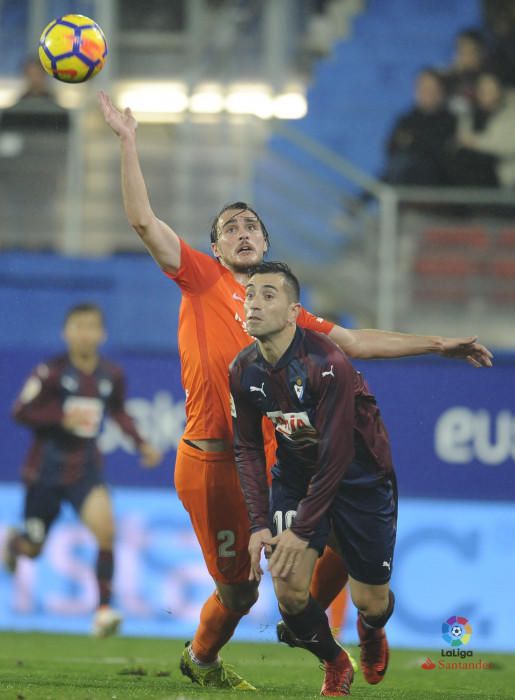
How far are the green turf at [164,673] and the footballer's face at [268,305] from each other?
159 cm

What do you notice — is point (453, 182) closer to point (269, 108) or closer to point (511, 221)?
point (511, 221)

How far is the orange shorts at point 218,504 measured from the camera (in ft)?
21.5

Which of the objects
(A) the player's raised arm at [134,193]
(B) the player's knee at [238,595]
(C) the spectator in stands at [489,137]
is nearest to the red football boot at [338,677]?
(B) the player's knee at [238,595]

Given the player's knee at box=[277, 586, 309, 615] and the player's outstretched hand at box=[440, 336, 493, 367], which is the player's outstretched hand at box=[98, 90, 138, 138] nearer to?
the player's outstretched hand at box=[440, 336, 493, 367]

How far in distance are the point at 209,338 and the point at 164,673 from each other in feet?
7.18

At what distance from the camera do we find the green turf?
6.46m

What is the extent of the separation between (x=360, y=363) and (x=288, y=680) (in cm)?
416

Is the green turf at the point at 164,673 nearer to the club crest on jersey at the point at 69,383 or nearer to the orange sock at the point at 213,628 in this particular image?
the orange sock at the point at 213,628

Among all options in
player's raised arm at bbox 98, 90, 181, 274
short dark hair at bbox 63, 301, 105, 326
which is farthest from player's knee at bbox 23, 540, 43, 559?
player's raised arm at bbox 98, 90, 181, 274

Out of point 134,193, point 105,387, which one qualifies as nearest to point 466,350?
point 134,193

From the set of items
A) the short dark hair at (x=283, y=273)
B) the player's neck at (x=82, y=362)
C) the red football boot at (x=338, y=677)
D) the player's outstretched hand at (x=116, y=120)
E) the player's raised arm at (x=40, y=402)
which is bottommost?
the red football boot at (x=338, y=677)

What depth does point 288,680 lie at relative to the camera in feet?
24.8

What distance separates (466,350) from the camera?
6562mm

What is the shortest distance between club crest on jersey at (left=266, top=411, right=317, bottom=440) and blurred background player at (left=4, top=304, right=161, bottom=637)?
5089mm
